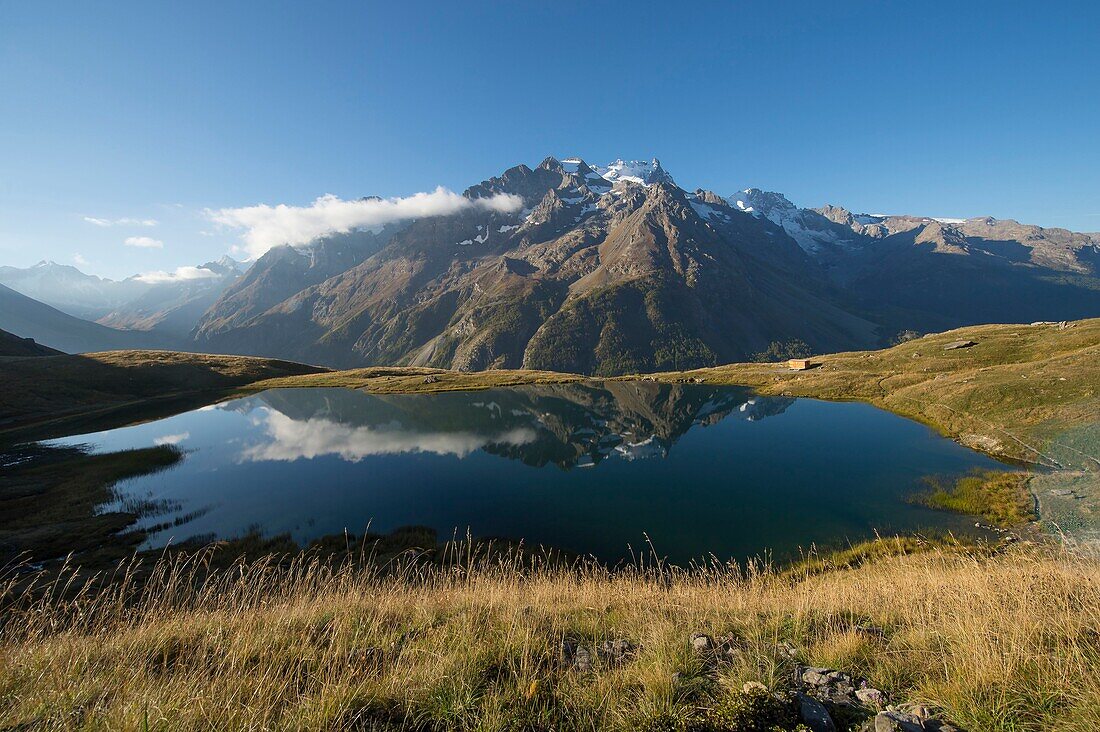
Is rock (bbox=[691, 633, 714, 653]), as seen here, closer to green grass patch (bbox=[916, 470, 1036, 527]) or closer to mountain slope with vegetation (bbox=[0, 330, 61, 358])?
green grass patch (bbox=[916, 470, 1036, 527])

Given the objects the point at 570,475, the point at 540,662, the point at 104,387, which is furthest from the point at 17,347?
the point at 540,662

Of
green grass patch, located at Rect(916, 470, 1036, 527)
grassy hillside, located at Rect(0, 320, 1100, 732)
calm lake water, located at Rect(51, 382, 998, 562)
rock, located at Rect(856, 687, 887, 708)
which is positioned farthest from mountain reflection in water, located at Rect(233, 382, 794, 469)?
rock, located at Rect(856, 687, 887, 708)

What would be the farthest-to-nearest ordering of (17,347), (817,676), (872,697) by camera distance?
(17,347) → (817,676) → (872,697)

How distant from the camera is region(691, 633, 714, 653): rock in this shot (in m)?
7.38

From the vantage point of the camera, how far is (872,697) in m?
5.66

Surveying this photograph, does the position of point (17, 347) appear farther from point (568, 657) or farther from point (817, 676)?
point (817, 676)

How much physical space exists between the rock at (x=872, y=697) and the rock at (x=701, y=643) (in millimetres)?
2259

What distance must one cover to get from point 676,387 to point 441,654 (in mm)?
Answer: 99177

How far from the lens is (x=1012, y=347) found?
65688mm

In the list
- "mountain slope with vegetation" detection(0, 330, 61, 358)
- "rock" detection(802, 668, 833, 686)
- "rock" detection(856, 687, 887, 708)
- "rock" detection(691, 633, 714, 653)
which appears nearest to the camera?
"rock" detection(856, 687, 887, 708)

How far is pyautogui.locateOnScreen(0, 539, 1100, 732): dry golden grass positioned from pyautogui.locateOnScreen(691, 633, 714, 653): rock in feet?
1.20

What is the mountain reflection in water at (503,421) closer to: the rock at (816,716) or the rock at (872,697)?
the rock at (872,697)

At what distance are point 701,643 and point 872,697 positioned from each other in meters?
2.57

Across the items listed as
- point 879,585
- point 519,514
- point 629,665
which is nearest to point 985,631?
point 629,665
